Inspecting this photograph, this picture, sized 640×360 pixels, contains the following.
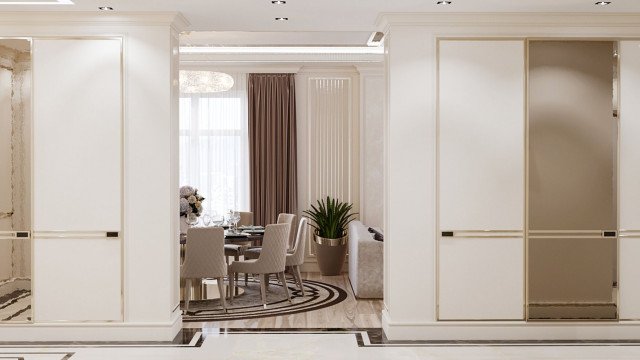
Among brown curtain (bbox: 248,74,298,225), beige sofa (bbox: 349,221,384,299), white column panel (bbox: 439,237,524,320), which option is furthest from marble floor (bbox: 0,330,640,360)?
brown curtain (bbox: 248,74,298,225)

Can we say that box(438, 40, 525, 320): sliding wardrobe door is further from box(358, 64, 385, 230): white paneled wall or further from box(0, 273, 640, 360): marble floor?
box(358, 64, 385, 230): white paneled wall

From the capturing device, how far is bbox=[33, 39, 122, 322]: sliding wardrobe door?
495 centimetres

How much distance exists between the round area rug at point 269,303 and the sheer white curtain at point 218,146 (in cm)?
152

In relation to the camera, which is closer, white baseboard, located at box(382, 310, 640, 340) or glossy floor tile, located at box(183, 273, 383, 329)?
white baseboard, located at box(382, 310, 640, 340)

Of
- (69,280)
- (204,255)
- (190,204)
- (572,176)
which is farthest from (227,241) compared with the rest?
(572,176)

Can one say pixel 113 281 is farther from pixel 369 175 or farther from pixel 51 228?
pixel 369 175

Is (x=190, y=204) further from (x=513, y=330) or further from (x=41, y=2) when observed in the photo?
(x=513, y=330)

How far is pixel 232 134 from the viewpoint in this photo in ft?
28.3

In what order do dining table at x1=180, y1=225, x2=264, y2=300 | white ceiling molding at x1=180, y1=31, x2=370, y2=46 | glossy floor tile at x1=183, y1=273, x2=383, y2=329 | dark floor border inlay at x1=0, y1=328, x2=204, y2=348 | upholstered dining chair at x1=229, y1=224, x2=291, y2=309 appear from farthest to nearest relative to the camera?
white ceiling molding at x1=180, y1=31, x2=370, y2=46, dining table at x1=180, y1=225, x2=264, y2=300, upholstered dining chair at x1=229, y1=224, x2=291, y2=309, glossy floor tile at x1=183, y1=273, x2=383, y2=329, dark floor border inlay at x1=0, y1=328, x2=204, y2=348

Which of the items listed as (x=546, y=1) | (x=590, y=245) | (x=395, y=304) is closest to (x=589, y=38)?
(x=546, y=1)

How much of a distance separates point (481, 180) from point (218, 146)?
449cm

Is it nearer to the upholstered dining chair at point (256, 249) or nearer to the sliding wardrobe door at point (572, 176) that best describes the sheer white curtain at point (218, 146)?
the upholstered dining chair at point (256, 249)

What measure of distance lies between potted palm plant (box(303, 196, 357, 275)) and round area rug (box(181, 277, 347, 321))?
631 millimetres

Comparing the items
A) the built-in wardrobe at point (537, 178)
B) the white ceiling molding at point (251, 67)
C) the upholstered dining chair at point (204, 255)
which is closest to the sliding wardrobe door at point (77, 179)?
the upholstered dining chair at point (204, 255)
